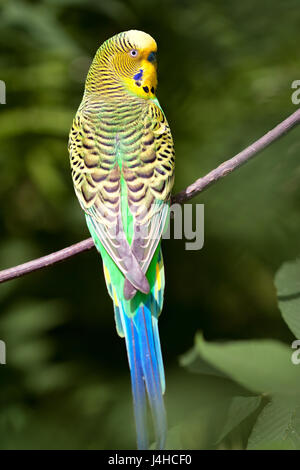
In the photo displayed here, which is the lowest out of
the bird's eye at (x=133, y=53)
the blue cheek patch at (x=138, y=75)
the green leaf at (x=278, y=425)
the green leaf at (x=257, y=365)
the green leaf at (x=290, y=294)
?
the green leaf at (x=278, y=425)

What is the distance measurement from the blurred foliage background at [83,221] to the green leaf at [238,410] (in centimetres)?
114

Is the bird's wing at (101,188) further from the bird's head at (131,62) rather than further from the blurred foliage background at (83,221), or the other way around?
the blurred foliage background at (83,221)

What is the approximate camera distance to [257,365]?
1.23 metres

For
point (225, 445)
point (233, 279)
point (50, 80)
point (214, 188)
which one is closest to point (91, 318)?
point (233, 279)

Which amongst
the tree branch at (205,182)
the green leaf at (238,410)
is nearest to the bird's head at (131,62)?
the tree branch at (205,182)

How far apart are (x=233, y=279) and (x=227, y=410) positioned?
1.65 metres

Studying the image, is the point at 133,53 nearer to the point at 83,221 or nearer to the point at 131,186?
the point at 131,186

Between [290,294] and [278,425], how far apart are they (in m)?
0.33

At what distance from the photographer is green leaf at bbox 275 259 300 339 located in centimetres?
118

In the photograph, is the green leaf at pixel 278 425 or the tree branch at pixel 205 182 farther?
the tree branch at pixel 205 182

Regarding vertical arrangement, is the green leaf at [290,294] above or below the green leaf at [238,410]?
above

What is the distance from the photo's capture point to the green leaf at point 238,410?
112cm

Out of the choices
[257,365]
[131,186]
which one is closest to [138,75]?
[131,186]

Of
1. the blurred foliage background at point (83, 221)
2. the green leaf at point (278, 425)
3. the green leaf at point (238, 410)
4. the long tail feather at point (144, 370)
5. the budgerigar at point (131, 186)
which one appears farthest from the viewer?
the blurred foliage background at point (83, 221)
